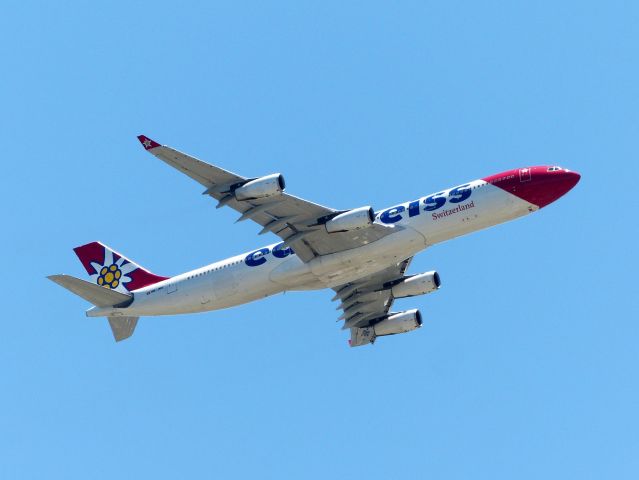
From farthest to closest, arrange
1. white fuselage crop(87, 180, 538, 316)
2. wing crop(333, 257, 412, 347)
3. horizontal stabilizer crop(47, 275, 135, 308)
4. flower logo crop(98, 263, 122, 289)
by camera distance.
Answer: flower logo crop(98, 263, 122, 289)
wing crop(333, 257, 412, 347)
horizontal stabilizer crop(47, 275, 135, 308)
white fuselage crop(87, 180, 538, 316)

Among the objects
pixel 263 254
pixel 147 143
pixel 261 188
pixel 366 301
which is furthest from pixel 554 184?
pixel 147 143

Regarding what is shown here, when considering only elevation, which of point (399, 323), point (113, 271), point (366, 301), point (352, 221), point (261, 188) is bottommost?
point (399, 323)

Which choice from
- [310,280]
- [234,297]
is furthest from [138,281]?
[310,280]

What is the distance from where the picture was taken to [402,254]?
6256cm

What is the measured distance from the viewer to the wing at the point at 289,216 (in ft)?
189

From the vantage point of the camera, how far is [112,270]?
72750mm

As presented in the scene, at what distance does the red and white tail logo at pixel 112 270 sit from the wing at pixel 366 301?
1240 cm

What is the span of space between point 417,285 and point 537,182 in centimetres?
1228

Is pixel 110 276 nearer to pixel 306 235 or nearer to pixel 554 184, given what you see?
pixel 306 235

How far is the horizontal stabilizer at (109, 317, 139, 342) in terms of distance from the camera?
69750 mm

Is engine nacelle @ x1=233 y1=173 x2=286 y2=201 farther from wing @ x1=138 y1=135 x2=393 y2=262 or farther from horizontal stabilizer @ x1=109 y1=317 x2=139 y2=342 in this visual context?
horizontal stabilizer @ x1=109 y1=317 x2=139 y2=342

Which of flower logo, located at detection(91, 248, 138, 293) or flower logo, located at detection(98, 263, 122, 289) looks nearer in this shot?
flower logo, located at detection(91, 248, 138, 293)

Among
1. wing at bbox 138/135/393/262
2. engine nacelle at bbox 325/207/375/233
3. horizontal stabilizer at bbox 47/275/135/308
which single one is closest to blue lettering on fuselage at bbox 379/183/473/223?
wing at bbox 138/135/393/262

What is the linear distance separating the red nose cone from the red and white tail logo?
76.3ft
